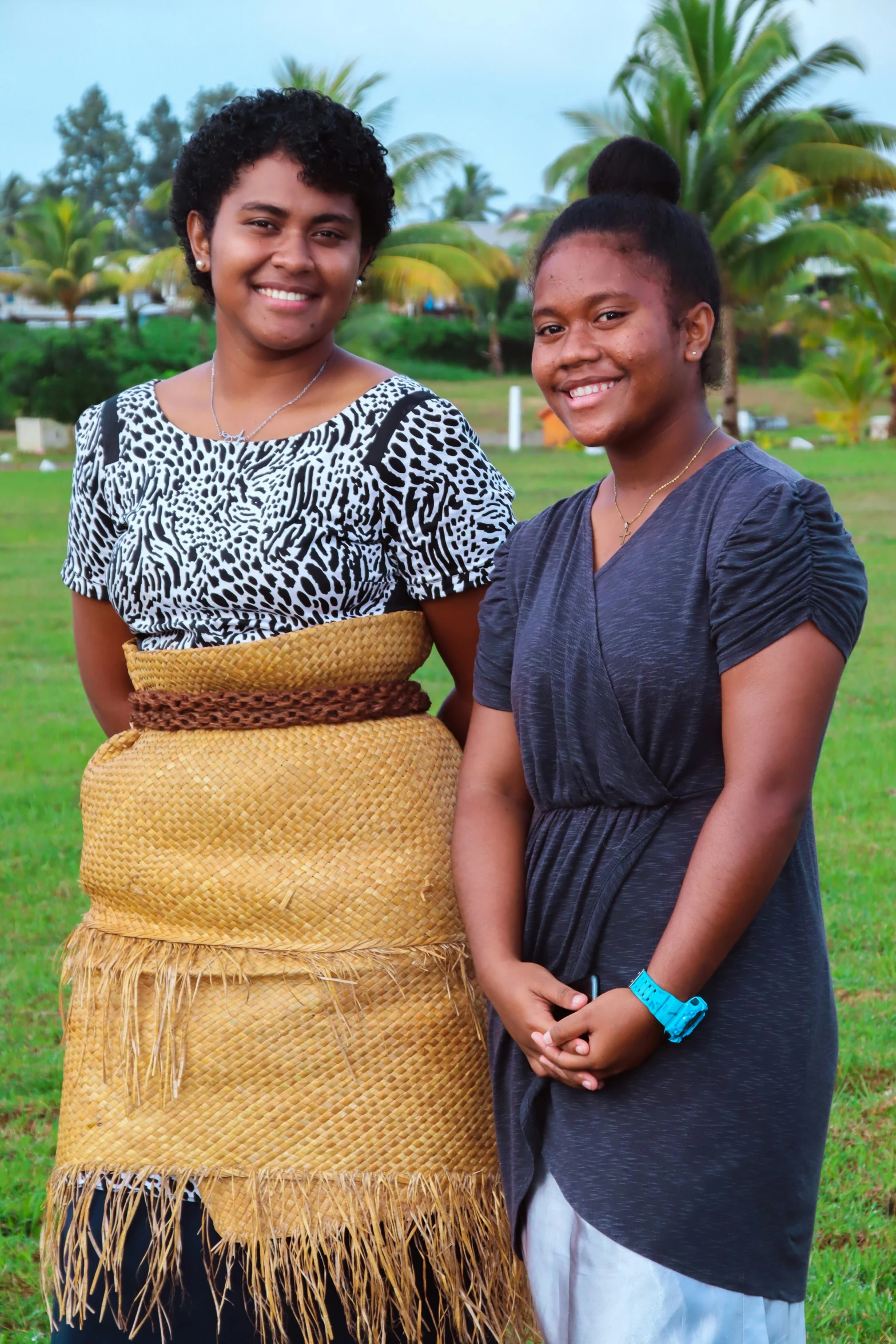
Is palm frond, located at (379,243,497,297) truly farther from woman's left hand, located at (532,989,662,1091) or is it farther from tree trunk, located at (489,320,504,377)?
woman's left hand, located at (532,989,662,1091)

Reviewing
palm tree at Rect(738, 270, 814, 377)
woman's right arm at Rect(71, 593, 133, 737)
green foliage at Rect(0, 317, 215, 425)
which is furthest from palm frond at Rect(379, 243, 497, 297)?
woman's right arm at Rect(71, 593, 133, 737)

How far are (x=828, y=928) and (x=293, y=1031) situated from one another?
10.5 feet

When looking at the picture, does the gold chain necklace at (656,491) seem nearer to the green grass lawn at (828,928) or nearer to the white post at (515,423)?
the green grass lawn at (828,928)

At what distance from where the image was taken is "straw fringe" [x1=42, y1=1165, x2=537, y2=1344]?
7.00 feet

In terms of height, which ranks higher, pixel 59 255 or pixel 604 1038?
pixel 604 1038

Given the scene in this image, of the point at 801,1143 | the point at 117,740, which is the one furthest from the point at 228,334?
the point at 801,1143

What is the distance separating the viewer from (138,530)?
2.30 metres

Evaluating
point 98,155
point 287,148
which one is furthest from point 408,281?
point 98,155

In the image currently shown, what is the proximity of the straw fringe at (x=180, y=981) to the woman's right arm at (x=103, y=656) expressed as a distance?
0.46 m

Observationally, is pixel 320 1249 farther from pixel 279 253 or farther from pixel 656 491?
pixel 279 253

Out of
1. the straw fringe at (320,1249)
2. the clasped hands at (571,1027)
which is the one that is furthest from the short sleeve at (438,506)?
the straw fringe at (320,1249)

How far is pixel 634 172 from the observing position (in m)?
1.95

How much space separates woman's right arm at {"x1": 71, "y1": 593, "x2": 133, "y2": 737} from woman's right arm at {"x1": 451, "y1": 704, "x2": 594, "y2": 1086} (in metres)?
0.73

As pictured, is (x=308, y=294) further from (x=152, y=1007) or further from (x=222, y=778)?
(x=152, y=1007)
